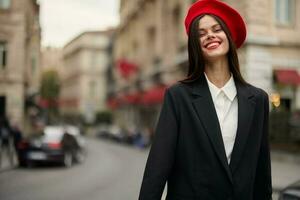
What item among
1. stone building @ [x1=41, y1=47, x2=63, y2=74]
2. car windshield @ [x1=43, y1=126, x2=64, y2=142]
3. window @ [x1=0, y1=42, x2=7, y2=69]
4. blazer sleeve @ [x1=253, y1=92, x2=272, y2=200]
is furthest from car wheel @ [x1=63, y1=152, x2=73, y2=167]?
stone building @ [x1=41, y1=47, x2=63, y2=74]

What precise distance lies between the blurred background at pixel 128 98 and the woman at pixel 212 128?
7.72 m

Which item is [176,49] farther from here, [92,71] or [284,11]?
[92,71]

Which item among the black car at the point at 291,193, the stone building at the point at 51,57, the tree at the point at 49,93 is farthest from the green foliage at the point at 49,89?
the black car at the point at 291,193

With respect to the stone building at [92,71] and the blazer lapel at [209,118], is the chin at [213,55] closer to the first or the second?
the blazer lapel at [209,118]

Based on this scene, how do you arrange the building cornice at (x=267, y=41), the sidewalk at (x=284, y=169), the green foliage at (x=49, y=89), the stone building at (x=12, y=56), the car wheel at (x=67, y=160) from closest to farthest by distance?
the sidewalk at (x=284, y=169), the car wheel at (x=67, y=160), the building cornice at (x=267, y=41), the stone building at (x=12, y=56), the green foliage at (x=49, y=89)

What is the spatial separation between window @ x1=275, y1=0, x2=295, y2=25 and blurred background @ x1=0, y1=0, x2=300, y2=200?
49mm

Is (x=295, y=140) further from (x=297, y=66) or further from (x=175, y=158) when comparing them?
(x=175, y=158)

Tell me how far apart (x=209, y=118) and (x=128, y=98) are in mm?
40745

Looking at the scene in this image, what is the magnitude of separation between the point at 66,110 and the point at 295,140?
74145 mm

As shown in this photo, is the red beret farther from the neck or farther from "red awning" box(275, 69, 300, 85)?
"red awning" box(275, 69, 300, 85)

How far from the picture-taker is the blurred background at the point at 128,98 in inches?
531

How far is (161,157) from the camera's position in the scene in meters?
2.18

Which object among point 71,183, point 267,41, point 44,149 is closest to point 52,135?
point 44,149

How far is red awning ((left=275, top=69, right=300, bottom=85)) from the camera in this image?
21516mm
